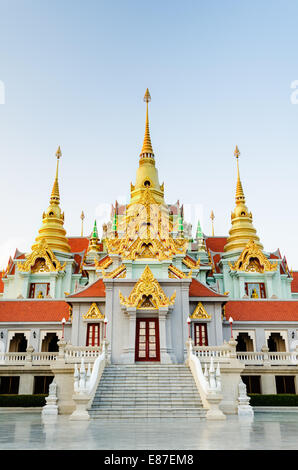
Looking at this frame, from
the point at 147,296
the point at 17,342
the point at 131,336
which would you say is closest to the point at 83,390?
the point at 131,336

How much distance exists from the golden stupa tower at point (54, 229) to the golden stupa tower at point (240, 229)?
1505 centimetres

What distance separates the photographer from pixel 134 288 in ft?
68.1

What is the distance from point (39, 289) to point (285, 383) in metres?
22.0

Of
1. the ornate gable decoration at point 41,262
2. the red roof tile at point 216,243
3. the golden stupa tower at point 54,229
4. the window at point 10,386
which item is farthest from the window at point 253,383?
the golden stupa tower at point 54,229

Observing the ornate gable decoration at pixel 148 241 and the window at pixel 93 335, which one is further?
the window at pixel 93 335

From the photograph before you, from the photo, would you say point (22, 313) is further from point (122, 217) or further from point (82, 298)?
point (122, 217)

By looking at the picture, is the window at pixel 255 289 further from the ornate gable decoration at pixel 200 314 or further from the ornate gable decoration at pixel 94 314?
the ornate gable decoration at pixel 94 314

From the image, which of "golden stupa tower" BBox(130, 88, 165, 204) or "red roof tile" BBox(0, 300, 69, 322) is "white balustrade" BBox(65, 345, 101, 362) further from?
"golden stupa tower" BBox(130, 88, 165, 204)

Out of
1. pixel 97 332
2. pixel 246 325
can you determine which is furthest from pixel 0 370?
pixel 246 325

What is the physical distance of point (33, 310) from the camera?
27.1 m

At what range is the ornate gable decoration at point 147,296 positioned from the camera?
2044 centimetres

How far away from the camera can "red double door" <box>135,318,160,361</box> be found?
65.7 feet

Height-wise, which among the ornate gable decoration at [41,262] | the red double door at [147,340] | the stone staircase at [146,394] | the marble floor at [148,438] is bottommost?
the marble floor at [148,438]
